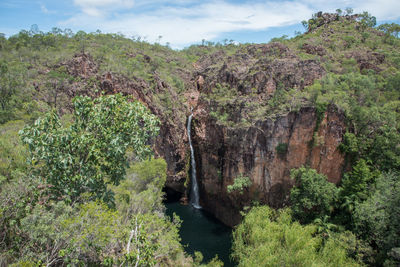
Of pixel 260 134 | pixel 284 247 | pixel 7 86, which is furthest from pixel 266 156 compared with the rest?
pixel 7 86

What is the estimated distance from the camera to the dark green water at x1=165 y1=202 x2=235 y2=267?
21.8m

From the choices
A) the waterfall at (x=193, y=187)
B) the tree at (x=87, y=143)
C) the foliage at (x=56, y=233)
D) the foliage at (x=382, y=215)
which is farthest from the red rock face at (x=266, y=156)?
the foliage at (x=56, y=233)

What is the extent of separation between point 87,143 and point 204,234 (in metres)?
18.6

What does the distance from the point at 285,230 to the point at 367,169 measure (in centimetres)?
786

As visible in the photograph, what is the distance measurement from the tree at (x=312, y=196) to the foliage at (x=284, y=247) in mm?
1669

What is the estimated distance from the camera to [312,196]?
795 inches

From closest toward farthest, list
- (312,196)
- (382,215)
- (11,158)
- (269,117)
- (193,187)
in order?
(11,158) < (382,215) < (312,196) < (269,117) < (193,187)

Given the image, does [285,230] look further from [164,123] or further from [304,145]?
[164,123]

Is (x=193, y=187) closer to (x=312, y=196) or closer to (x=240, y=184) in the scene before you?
(x=240, y=184)

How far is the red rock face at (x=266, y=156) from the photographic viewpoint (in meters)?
21.7

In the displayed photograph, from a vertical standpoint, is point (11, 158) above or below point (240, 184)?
above

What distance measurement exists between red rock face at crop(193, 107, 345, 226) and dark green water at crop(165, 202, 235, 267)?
4.60 feet

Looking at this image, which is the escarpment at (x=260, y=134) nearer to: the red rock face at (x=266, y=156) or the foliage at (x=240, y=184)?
the red rock face at (x=266, y=156)

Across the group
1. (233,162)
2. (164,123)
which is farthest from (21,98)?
(233,162)
